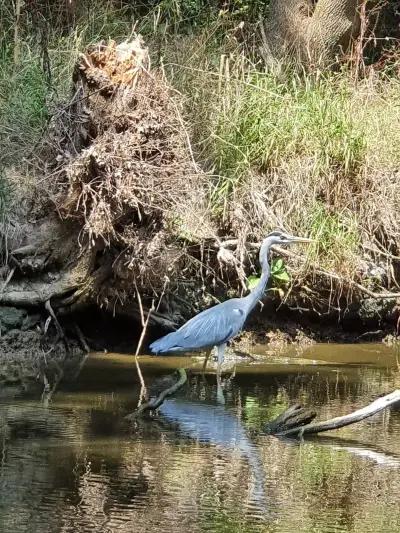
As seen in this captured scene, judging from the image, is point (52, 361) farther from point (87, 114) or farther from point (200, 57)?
point (200, 57)

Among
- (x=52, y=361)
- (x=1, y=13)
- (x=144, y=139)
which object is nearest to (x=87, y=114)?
(x=144, y=139)

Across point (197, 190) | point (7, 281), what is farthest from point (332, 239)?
point (7, 281)

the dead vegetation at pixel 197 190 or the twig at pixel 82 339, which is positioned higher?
the dead vegetation at pixel 197 190

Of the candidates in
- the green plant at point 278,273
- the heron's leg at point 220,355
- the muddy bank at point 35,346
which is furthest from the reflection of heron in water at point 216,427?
the green plant at point 278,273

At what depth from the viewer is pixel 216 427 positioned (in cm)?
666

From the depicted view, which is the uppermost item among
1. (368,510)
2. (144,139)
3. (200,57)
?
(200,57)

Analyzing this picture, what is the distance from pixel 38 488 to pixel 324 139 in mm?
6972

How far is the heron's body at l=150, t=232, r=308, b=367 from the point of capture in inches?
342

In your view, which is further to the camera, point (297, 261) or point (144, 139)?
point (297, 261)

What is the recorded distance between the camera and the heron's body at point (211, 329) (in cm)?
869

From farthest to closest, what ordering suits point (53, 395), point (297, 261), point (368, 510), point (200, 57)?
point (200, 57) → point (297, 261) → point (53, 395) → point (368, 510)

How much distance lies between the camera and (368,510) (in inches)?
195

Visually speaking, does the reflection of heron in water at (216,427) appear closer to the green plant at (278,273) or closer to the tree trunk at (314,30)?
the green plant at (278,273)

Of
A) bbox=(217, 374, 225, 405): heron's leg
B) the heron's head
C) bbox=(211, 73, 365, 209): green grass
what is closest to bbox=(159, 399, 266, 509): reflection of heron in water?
bbox=(217, 374, 225, 405): heron's leg
